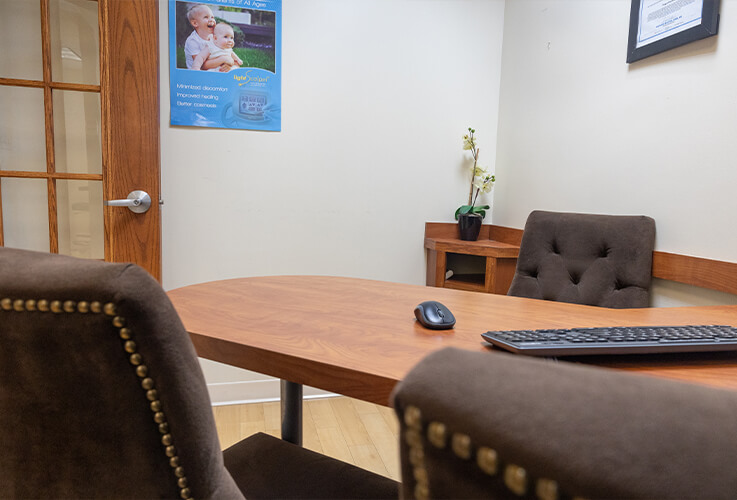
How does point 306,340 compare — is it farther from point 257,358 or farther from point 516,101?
point 516,101

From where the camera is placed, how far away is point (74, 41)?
6.22 ft

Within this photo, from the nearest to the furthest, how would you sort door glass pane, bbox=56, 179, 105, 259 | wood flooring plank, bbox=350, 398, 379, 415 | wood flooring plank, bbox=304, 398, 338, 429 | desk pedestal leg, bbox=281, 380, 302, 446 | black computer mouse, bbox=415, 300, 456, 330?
black computer mouse, bbox=415, 300, 456, 330, desk pedestal leg, bbox=281, 380, 302, 446, door glass pane, bbox=56, 179, 105, 259, wood flooring plank, bbox=304, 398, 338, 429, wood flooring plank, bbox=350, 398, 379, 415

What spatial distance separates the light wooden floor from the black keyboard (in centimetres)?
128

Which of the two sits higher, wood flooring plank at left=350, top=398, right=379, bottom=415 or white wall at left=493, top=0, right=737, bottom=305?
white wall at left=493, top=0, right=737, bottom=305

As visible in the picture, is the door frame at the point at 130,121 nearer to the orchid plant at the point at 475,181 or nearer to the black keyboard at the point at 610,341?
the orchid plant at the point at 475,181

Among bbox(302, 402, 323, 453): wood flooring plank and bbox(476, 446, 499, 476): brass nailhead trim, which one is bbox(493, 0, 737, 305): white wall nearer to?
bbox(302, 402, 323, 453): wood flooring plank

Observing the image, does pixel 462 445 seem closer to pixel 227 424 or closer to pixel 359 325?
pixel 359 325

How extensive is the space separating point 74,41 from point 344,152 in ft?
4.00

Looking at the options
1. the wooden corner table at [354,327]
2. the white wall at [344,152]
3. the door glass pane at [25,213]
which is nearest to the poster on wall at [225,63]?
the white wall at [344,152]

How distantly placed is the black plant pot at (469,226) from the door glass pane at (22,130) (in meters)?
1.84

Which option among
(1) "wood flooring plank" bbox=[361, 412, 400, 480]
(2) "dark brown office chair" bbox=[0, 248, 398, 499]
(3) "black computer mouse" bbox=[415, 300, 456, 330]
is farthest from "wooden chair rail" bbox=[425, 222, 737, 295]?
(2) "dark brown office chair" bbox=[0, 248, 398, 499]

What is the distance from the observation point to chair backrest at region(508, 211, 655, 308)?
1686 mm

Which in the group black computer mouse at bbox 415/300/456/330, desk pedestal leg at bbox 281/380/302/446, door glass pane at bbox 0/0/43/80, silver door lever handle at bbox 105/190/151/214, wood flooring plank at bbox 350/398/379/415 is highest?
door glass pane at bbox 0/0/43/80

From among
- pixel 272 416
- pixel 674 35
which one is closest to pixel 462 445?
pixel 674 35
